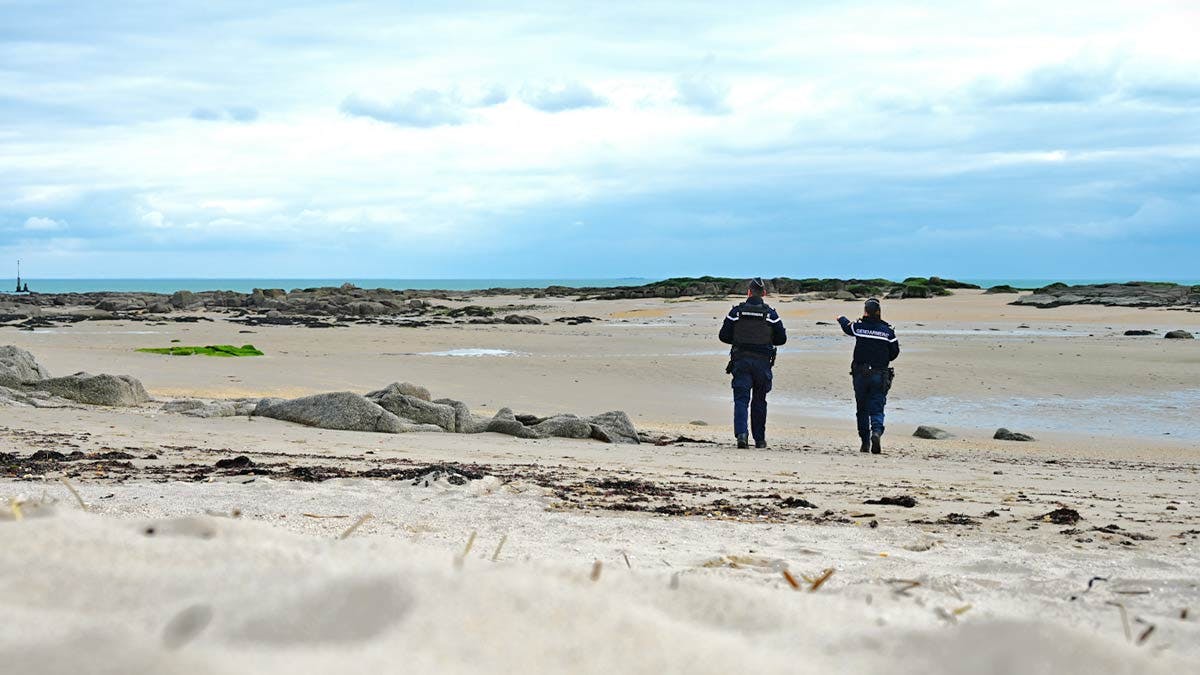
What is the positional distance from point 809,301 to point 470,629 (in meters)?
47.1

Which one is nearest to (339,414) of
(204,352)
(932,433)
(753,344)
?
(753,344)

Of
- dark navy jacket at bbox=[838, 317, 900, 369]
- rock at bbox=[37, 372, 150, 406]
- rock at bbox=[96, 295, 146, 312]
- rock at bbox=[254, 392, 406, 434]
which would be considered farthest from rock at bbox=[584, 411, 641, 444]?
rock at bbox=[96, 295, 146, 312]

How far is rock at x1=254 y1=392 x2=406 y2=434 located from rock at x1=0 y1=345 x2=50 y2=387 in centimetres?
334

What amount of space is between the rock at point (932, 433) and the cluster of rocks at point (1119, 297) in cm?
3053

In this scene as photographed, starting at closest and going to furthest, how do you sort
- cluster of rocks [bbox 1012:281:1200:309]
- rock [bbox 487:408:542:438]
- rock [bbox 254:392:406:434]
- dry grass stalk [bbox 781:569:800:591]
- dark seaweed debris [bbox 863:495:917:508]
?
dry grass stalk [bbox 781:569:800:591] < dark seaweed debris [bbox 863:495:917:508] < rock [bbox 254:392:406:434] < rock [bbox 487:408:542:438] < cluster of rocks [bbox 1012:281:1200:309]

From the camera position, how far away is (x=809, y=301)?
4838 cm

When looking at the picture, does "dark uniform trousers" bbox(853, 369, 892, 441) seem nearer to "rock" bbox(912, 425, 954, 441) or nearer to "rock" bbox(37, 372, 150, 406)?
"rock" bbox(912, 425, 954, 441)

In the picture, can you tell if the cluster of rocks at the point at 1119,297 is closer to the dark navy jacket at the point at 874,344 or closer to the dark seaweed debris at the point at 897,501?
the dark navy jacket at the point at 874,344

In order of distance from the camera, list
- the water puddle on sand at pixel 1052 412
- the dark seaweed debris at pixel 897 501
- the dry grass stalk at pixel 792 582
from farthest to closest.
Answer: the water puddle on sand at pixel 1052 412 → the dark seaweed debris at pixel 897 501 → the dry grass stalk at pixel 792 582

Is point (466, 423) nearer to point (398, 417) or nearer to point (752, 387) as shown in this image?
point (398, 417)

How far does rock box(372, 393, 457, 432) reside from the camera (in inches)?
431

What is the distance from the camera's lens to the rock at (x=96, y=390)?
11672mm

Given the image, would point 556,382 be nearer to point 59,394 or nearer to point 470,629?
point 59,394

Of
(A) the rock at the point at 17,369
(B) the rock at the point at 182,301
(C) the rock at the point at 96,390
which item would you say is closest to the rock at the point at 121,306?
(B) the rock at the point at 182,301
